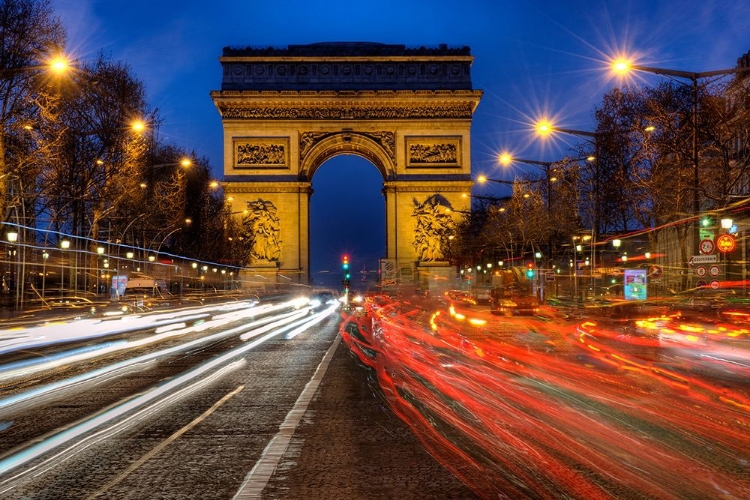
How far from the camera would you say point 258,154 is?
67.9 m

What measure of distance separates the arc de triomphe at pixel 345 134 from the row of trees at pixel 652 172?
839 centimetres

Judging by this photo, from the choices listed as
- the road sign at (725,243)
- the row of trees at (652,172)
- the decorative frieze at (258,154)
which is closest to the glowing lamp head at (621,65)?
the row of trees at (652,172)

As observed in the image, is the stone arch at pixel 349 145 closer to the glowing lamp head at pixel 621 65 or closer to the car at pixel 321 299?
the car at pixel 321 299

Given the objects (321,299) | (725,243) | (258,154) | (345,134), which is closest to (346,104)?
(345,134)

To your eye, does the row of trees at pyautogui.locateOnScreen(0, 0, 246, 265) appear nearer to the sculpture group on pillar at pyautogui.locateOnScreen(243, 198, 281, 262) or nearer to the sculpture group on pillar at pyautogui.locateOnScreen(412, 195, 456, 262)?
the sculpture group on pillar at pyautogui.locateOnScreen(243, 198, 281, 262)

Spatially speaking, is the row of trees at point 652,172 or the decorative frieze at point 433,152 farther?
the decorative frieze at point 433,152

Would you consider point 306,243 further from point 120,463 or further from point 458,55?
point 120,463

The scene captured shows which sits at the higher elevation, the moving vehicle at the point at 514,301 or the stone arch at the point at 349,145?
the stone arch at the point at 349,145

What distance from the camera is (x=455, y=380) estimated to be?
11.2 meters

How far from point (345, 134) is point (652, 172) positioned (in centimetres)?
3490

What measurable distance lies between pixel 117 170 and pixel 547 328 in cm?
2285

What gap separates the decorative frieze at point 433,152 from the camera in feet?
225

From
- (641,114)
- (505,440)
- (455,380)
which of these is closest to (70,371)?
(455,380)

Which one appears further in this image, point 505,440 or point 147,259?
point 147,259
